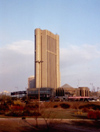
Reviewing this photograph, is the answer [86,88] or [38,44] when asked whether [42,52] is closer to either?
[38,44]

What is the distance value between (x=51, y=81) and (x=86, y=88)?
97.5ft

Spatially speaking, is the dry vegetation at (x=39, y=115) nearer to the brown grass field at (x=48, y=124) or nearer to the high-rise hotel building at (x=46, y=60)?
the brown grass field at (x=48, y=124)

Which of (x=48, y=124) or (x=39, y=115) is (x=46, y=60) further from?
(x=48, y=124)

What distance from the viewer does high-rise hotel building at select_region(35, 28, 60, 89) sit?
172625mm

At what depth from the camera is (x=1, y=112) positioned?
35594 millimetres

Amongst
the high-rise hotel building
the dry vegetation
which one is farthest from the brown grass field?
the high-rise hotel building

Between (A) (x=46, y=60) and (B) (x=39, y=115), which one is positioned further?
(A) (x=46, y=60)

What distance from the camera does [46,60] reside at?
176 metres

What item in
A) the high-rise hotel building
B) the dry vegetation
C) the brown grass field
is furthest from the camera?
the high-rise hotel building

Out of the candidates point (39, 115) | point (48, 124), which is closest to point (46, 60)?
point (39, 115)

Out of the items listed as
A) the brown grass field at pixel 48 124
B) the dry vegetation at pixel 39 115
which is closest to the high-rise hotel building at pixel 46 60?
the dry vegetation at pixel 39 115

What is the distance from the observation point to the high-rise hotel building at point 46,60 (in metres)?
173

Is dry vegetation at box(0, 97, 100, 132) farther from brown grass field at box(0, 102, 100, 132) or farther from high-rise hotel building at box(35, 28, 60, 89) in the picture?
high-rise hotel building at box(35, 28, 60, 89)

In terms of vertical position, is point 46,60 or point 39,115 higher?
point 46,60
